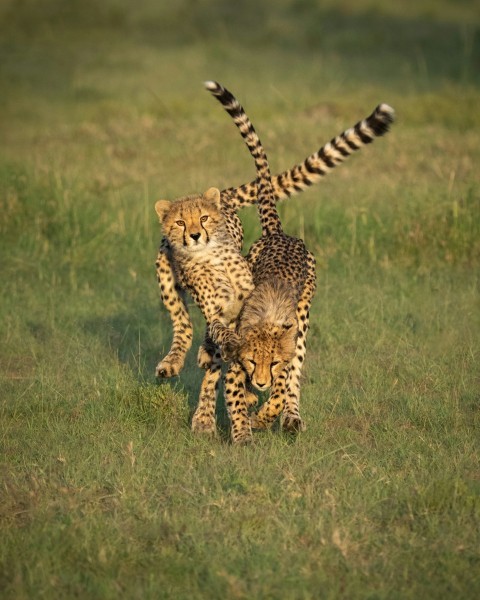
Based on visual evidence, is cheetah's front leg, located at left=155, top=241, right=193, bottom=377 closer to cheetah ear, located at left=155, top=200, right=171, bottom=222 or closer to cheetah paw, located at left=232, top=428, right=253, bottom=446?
cheetah ear, located at left=155, top=200, right=171, bottom=222

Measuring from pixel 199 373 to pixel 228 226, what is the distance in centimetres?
90

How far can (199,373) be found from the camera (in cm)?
656

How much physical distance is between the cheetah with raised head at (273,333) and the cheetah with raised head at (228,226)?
175mm

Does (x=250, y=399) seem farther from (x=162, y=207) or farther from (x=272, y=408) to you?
(x=162, y=207)

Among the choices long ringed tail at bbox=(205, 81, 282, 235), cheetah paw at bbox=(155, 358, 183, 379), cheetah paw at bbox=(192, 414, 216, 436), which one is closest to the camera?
cheetah paw at bbox=(192, 414, 216, 436)

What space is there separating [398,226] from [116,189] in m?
2.62

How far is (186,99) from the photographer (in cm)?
1467

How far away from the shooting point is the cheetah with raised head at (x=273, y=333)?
5199 millimetres

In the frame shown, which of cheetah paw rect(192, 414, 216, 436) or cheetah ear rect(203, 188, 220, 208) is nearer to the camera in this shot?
cheetah paw rect(192, 414, 216, 436)

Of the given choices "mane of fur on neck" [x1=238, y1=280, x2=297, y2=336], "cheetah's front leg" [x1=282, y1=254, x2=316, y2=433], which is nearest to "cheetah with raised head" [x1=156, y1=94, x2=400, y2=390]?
"cheetah's front leg" [x1=282, y1=254, x2=316, y2=433]

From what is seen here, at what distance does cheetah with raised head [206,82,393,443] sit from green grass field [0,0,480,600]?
134 millimetres

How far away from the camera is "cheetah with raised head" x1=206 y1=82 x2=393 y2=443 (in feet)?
17.1

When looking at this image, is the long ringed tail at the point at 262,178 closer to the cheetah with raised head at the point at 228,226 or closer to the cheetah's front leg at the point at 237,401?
the cheetah with raised head at the point at 228,226

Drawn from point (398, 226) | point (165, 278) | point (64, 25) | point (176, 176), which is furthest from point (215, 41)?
point (165, 278)
